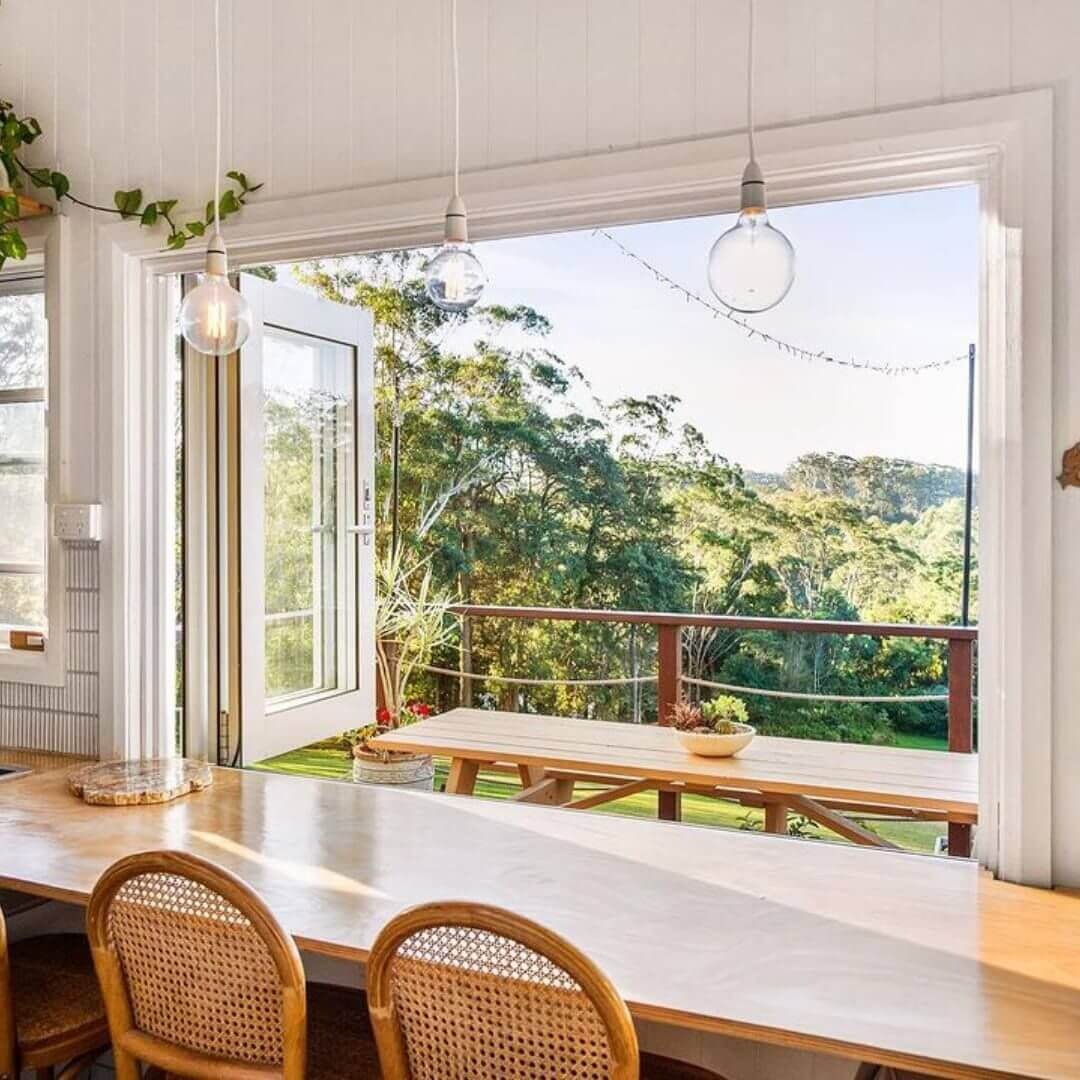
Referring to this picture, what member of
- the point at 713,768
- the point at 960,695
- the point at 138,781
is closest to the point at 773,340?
the point at 960,695

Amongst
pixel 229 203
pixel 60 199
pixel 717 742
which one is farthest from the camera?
pixel 717 742

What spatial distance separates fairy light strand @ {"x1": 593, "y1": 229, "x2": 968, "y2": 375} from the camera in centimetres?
455

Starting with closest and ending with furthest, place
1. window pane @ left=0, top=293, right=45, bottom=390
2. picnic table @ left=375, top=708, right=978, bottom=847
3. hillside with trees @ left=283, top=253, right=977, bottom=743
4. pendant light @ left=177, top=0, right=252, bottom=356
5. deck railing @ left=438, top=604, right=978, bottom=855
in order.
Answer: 1. pendant light @ left=177, top=0, right=252, bottom=356
2. window pane @ left=0, top=293, right=45, bottom=390
3. picnic table @ left=375, top=708, right=978, bottom=847
4. deck railing @ left=438, top=604, right=978, bottom=855
5. hillside with trees @ left=283, top=253, right=977, bottom=743

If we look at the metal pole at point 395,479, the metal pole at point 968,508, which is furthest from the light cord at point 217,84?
the metal pole at point 395,479

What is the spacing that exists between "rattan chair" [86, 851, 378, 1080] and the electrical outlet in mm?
1232

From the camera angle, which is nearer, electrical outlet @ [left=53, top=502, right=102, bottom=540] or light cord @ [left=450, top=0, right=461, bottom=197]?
light cord @ [left=450, top=0, right=461, bottom=197]

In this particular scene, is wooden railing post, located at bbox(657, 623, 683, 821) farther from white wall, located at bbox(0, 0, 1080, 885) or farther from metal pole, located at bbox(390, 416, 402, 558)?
white wall, located at bbox(0, 0, 1080, 885)

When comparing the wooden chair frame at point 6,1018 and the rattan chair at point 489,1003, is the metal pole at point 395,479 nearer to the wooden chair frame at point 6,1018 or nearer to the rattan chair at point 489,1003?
the wooden chair frame at point 6,1018

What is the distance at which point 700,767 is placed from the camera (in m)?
3.26

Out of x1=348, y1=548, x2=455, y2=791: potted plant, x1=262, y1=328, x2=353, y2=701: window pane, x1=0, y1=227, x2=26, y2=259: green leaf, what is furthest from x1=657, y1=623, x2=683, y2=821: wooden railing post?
x1=0, y1=227, x2=26, y2=259: green leaf

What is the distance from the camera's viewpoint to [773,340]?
194 inches

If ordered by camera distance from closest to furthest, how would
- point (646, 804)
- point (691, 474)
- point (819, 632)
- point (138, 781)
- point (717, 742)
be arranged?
1. point (138, 781)
2. point (717, 742)
3. point (819, 632)
4. point (646, 804)
5. point (691, 474)

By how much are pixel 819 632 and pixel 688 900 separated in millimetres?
2946

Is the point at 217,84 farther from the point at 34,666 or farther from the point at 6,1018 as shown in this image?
the point at 6,1018
